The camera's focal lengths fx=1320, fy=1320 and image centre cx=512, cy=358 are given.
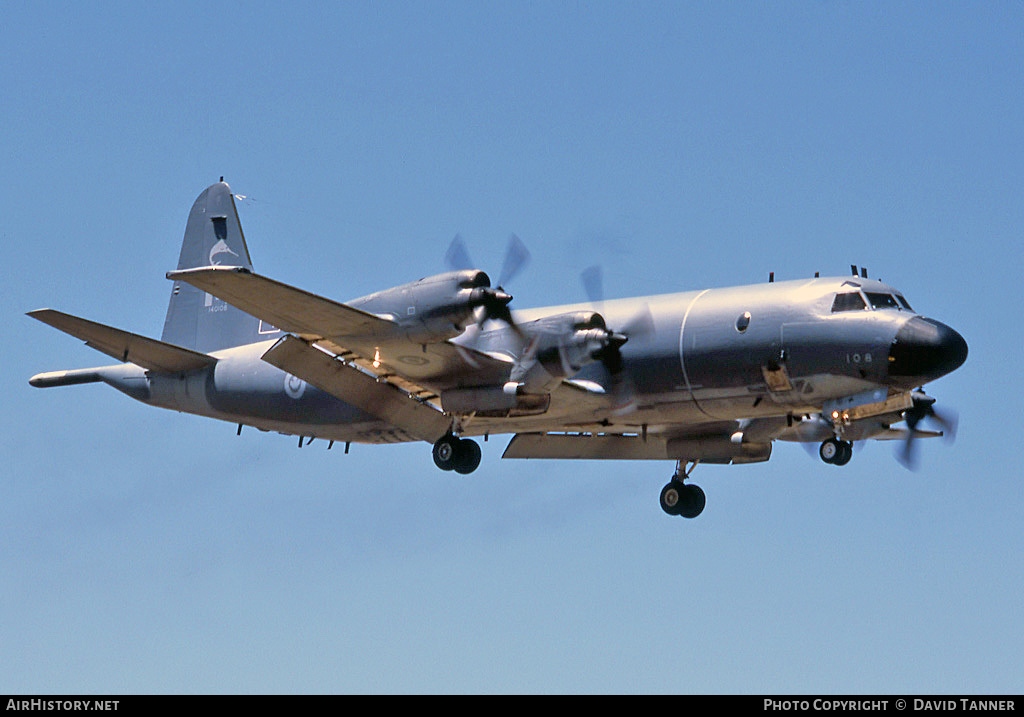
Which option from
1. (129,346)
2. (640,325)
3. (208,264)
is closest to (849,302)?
(640,325)

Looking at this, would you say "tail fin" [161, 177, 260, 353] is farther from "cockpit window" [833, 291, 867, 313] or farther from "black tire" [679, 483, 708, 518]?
"cockpit window" [833, 291, 867, 313]

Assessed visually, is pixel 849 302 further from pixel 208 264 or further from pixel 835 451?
pixel 208 264

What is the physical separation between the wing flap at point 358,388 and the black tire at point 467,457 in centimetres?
140

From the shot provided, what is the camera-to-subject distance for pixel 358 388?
86.3ft

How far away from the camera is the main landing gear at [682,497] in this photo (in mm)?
28938

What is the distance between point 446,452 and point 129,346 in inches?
275

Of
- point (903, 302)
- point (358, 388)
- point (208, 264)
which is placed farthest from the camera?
point (208, 264)

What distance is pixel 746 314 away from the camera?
24453mm

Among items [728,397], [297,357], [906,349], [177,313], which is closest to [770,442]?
[728,397]

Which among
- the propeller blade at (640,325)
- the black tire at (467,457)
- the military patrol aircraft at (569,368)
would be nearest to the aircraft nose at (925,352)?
the military patrol aircraft at (569,368)

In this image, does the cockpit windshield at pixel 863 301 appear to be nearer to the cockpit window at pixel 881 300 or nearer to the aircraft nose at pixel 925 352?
the cockpit window at pixel 881 300

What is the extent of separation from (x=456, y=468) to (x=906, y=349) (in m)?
8.73
